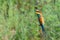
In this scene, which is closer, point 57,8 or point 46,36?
point 46,36

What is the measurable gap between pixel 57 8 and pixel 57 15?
0.11 metres

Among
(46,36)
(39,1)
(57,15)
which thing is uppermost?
(39,1)

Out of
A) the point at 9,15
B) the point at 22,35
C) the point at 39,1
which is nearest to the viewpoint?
the point at 22,35

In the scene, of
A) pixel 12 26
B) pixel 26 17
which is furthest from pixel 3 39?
pixel 26 17

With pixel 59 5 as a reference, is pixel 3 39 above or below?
below

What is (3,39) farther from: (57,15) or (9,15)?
(57,15)

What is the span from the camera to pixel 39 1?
268 cm

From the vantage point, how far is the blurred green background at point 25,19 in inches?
93.2

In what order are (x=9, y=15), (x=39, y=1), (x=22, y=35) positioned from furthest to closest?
(x=39, y=1) → (x=9, y=15) → (x=22, y=35)

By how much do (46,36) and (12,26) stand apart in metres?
0.43

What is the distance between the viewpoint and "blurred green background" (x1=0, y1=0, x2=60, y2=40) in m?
2.37

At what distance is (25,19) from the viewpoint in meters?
2.46

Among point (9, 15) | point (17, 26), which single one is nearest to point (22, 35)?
point (17, 26)

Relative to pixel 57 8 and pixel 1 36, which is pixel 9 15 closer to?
pixel 1 36
